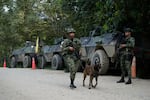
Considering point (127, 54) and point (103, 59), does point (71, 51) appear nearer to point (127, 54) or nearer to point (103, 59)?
point (127, 54)

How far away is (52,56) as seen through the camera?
23984mm

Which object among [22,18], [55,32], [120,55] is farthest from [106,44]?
[22,18]

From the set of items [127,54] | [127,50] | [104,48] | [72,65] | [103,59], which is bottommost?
[72,65]

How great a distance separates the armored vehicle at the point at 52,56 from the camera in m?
22.7

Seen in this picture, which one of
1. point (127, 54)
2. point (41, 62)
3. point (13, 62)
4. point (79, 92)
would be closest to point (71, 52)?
point (79, 92)

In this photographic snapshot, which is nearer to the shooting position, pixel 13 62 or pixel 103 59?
pixel 103 59

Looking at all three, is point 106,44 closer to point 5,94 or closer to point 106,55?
point 106,55

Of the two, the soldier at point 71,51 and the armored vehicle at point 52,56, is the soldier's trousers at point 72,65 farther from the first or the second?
the armored vehicle at point 52,56

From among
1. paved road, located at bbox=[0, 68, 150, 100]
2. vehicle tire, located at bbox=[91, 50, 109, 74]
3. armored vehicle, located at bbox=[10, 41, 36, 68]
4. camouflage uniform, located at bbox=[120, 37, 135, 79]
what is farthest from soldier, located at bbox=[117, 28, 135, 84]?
armored vehicle, located at bbox=[10, 41, 36, 68]

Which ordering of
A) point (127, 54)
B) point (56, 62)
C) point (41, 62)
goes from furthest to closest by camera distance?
point (41, 62) < point (56, 62) < point (127, 54)

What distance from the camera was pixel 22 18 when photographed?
38344 millimetres

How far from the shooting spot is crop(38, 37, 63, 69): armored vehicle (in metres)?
22.7

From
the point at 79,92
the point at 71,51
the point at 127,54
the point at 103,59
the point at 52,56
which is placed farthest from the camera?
the point at 52,56

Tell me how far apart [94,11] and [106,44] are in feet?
23.4
